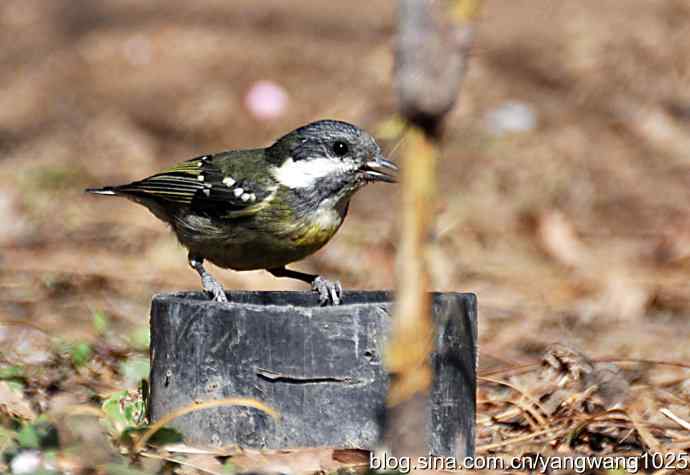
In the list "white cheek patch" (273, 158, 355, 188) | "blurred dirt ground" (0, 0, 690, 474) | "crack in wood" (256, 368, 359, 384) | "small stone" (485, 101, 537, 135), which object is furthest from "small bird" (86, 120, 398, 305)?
"small stone" (485, 101, 537, 135)

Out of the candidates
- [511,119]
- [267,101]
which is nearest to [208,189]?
[267,101]

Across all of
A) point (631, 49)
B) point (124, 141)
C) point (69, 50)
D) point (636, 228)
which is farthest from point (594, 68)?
point (69, 50)

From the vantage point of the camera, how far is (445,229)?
728 centimetres

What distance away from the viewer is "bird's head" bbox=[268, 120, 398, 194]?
486cm

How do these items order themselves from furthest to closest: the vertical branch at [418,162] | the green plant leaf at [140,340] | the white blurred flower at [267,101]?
the white blurred flower at [267,101] → the green plant leaf at [140,340] → the vertical branch at [418,162]

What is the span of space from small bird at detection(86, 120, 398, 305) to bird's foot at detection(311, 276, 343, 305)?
0.44m

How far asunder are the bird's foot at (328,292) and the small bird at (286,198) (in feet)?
1.44

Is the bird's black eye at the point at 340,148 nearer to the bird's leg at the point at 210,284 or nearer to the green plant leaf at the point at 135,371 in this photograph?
the bird's leg at the point at 210,284

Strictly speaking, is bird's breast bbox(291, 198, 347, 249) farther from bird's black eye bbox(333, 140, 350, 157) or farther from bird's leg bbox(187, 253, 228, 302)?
bird's leg bbox(187, 253, 228, 302)

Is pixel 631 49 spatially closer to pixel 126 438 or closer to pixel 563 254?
pixel 563 254

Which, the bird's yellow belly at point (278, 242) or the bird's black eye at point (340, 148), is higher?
the bird's black eye at point (340, 148)

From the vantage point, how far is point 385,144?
5508 mm

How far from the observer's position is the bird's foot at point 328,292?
13.9 feet

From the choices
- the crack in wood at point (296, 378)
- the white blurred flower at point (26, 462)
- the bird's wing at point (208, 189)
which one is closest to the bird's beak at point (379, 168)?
the bird's wing at point (208, 189)
